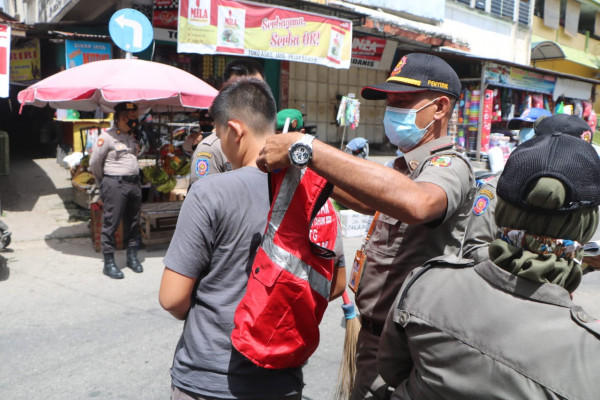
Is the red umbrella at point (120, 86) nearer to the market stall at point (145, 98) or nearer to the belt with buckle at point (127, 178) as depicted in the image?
the market stall at point (145, 98)

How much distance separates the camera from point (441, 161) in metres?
1.76

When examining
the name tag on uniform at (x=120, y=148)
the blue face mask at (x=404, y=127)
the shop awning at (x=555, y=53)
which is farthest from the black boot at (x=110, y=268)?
the shop awning at (x=555, y=53)

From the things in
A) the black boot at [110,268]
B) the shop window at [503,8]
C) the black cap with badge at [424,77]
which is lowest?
the black boot at [110,268]

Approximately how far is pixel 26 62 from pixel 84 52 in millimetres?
2602

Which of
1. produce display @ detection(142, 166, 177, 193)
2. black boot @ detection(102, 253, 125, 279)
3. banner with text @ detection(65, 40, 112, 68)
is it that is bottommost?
black boot @ detection(102, 253, 125, 279)

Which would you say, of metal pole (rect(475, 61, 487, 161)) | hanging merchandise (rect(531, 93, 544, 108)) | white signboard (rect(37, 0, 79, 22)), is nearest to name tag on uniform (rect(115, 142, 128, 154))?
white signboard (rect(37, 0, 79, 22))

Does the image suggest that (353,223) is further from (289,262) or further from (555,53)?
(555,53)

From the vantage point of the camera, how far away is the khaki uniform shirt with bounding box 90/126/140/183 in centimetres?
552

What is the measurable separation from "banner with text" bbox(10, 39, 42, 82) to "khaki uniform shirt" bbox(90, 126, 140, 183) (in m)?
6.23

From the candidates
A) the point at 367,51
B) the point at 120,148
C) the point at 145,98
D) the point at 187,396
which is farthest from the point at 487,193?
the point at 367,51

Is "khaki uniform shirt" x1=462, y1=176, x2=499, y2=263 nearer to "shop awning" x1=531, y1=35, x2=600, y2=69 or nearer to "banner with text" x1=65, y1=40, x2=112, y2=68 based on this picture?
"banner with text" x1=65, y1=40, x2=112, y2=68

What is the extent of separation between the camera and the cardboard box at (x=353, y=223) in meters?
7.35

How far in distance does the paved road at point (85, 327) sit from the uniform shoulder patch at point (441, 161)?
2073mm

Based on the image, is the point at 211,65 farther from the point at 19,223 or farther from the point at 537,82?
the point at 537,82
